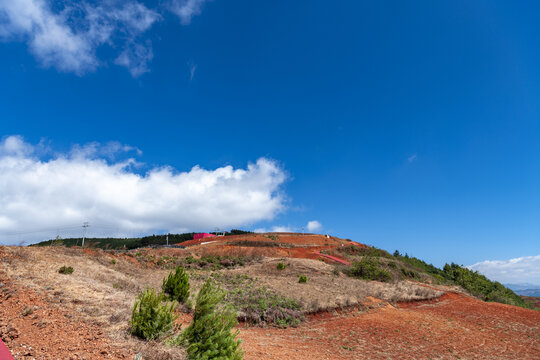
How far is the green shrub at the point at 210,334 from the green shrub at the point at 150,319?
2.10 feet

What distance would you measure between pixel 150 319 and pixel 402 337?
32.3 ft

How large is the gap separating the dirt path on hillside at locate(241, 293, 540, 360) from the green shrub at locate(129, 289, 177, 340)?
2464mm

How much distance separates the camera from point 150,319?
6.20m

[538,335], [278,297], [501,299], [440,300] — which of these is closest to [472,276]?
[501,299]

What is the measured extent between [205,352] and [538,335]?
15695 mm

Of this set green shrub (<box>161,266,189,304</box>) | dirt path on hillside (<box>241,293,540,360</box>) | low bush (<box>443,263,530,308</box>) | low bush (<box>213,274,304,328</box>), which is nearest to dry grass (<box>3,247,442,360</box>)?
low bush (<box>213,274,304,328</box>)

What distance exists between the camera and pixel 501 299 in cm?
2647

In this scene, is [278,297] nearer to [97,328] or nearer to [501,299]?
[97,328]

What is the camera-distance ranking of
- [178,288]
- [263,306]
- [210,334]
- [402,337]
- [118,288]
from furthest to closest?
[263,306] < [178,288] < [118,288] < [402,337] < [210,334]

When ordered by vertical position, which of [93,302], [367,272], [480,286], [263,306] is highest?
[93,302]

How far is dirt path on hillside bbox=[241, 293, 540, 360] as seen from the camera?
9.32 m

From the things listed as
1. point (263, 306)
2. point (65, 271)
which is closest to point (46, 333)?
point (65, 271)

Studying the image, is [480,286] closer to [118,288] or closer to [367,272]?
[367,272]

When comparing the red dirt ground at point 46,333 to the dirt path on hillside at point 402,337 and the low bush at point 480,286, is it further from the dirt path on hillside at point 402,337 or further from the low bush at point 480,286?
the low bush at point 480,286
